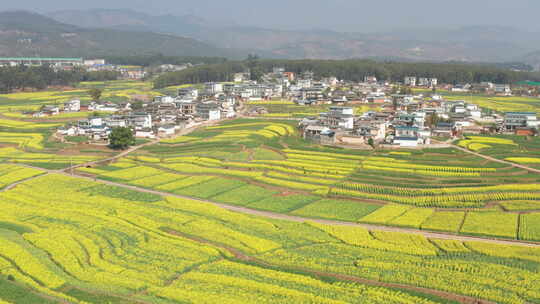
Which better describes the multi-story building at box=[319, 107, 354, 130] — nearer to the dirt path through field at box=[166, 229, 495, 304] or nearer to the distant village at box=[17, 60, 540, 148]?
the distant village at box=[17, 60, 540, 148]

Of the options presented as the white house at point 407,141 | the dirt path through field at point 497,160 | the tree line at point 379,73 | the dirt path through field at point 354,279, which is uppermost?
the tree line at point 379,73

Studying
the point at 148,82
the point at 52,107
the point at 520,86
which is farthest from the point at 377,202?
the point at 148,82

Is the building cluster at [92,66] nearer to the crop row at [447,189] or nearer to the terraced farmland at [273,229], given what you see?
the terraced farmland at [273,229]

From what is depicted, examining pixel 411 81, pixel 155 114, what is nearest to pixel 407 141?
pixel 155 114

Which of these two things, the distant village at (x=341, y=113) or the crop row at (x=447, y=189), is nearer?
the crop row at (x=447, y=189)

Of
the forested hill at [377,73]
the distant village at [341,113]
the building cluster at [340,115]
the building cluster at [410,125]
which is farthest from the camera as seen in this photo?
the forested hill at [377,73]

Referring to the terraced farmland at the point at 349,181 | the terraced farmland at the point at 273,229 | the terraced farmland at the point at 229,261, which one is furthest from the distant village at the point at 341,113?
the terraced farmland at the point at 229,261
